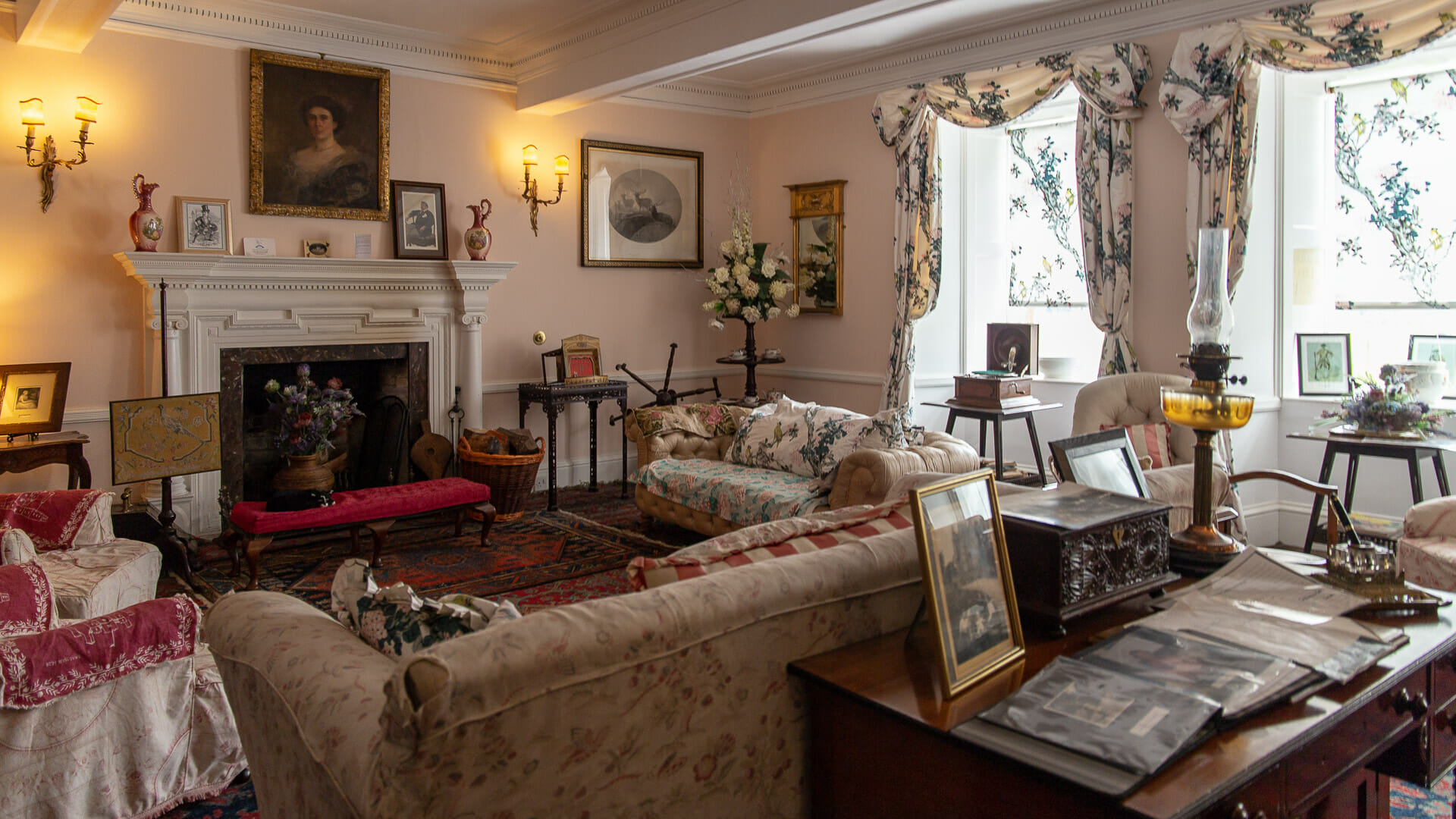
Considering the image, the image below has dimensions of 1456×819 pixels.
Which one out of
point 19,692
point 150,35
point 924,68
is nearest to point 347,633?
point 19,692

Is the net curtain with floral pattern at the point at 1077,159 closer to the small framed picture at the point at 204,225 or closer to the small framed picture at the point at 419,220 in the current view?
the small framed picture at the point at 419,220

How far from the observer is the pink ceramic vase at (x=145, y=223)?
5258 millimetres

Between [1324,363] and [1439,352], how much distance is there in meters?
0.51

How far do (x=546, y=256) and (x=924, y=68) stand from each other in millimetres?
2938

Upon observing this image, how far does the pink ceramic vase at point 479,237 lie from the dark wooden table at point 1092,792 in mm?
5221

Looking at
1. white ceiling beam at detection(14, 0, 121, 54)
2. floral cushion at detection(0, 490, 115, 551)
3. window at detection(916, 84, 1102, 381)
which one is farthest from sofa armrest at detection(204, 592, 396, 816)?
window at detection(916, 84, 1102, 381)

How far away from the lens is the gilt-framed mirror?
7.30 metres

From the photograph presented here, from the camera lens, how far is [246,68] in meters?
5.73

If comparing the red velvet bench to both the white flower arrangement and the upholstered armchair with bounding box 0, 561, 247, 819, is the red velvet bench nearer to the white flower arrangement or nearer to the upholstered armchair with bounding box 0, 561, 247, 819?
the upholstered armchair with bounding box 0, 561, 247, 819

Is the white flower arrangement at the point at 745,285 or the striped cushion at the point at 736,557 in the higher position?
the white flower arrangement at the point at 745,285

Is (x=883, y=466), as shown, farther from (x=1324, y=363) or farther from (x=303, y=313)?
(x=303, y=313)

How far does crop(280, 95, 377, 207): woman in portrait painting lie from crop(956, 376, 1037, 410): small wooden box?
399 centimetres

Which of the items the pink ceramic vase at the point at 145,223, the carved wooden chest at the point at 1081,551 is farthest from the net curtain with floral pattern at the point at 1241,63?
the pink ceramic vase at the point at 145,223

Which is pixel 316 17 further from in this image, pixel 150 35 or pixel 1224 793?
pixel 1224 793
